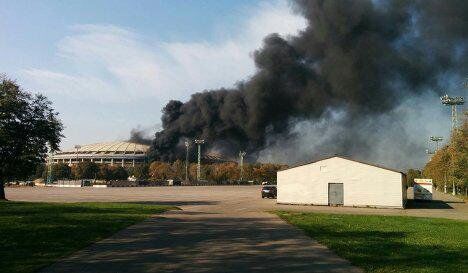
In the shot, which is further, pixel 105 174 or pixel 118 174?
pixel 118 174

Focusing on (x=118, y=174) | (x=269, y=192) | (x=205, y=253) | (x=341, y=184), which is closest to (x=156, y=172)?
(x=118, y=174)

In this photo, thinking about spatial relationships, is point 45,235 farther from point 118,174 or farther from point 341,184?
point 118,174

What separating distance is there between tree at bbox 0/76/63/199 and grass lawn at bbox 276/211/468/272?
23.4m

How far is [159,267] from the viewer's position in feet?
33.8

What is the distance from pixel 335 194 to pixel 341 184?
1.02 meters

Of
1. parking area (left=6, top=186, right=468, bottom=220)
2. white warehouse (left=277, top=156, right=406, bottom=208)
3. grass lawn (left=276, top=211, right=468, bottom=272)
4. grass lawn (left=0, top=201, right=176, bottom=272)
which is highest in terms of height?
white warehouse (left=277, top=156, right=406, bottom=208)

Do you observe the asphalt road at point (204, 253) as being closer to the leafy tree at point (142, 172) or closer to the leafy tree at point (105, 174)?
the leafy tree at point (142, 172)

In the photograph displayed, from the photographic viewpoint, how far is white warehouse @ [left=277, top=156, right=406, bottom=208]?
3856cm

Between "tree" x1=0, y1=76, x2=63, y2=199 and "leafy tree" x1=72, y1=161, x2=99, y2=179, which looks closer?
"tree" x1=0, y1=76, x2=63, y2=199

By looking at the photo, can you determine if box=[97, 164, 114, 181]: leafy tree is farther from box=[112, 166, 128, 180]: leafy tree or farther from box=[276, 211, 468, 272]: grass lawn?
box=[276, 211, 468, 272]: grass lawn

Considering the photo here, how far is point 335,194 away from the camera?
39969mm

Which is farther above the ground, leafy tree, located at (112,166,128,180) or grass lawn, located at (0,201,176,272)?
leafy tree, located at (112,166,128,180)

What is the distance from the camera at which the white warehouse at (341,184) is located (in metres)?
38.6

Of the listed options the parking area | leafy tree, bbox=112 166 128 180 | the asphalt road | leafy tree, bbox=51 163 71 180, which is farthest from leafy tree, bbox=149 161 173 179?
the asphalt road
